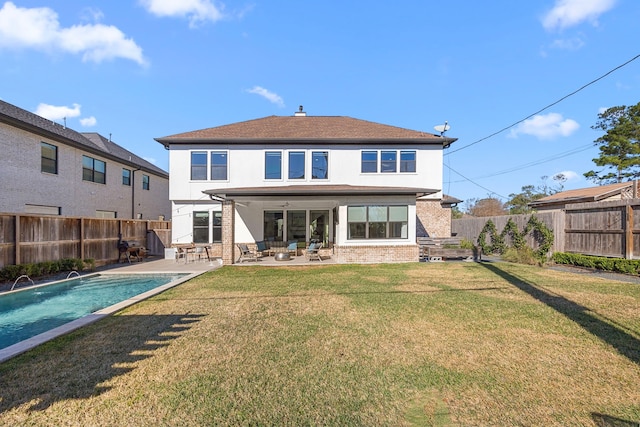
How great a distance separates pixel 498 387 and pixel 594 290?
6831 millimetres

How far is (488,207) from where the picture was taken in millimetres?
40969

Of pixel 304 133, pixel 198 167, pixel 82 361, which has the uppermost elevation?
pixel 304 133

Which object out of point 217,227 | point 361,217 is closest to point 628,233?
point 361,217

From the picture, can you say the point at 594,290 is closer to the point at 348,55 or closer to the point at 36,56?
the point at 348,55

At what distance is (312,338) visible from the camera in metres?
4.68

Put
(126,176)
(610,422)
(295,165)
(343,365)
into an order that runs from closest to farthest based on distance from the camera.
Result: (610,422)
(343,365)
(295,165)
(126,176)

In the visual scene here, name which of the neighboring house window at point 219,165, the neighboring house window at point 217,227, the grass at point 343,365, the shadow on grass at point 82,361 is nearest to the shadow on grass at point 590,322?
the grass at point 343,365

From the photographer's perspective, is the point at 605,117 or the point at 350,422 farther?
the point at 605,117

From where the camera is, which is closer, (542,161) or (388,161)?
(388,161)

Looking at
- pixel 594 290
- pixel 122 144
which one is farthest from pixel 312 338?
pixel 122 144

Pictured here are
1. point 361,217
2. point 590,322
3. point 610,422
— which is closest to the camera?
point 610,422

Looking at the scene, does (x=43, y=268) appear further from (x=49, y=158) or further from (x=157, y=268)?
(x=49, y=158)

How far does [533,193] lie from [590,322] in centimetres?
4291

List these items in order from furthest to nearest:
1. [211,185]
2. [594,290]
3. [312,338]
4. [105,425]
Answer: [211,185]
[594,290]
[312,338]
[105,425]
